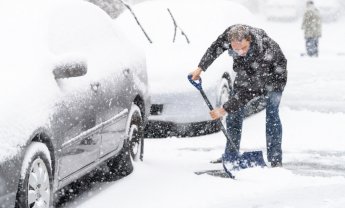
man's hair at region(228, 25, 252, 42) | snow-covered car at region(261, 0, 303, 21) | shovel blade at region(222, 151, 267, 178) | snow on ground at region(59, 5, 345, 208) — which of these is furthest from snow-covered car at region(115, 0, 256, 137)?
snow-covered car at region(261, 0, 303, 21)

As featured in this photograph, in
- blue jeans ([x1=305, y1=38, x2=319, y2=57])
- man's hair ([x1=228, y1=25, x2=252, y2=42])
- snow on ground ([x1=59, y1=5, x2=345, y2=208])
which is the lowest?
blue jeans ([x1=305, y1=38, x2=319, y2=57])

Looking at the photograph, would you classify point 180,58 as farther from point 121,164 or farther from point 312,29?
point 312,29

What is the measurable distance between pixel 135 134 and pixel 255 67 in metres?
1.29

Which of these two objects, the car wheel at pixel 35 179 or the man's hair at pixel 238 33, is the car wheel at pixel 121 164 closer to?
the man's hair at pixel 238 33

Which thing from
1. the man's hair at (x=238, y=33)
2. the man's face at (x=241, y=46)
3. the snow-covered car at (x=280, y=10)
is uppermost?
the man's hair at (x=238, y=33)

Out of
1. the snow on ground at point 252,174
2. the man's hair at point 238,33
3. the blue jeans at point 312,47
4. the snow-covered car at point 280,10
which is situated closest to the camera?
the snow on ground at point 252,174

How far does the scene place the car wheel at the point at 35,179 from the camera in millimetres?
5336

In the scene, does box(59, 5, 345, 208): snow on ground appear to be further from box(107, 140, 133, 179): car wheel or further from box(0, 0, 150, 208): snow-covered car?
box(0, 0, 150, 208): snow-covered car

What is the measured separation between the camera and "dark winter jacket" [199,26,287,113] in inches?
302

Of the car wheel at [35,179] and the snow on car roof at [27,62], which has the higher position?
the snow on car roof at [27,62]

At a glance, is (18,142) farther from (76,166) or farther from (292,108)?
(292,108)

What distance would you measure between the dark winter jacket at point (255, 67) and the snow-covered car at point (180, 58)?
1995 millimetres

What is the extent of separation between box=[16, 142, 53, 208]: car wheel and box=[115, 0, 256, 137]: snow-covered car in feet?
14.2

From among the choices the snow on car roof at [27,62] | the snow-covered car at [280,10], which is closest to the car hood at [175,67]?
the snow on car roof at [27,62]
